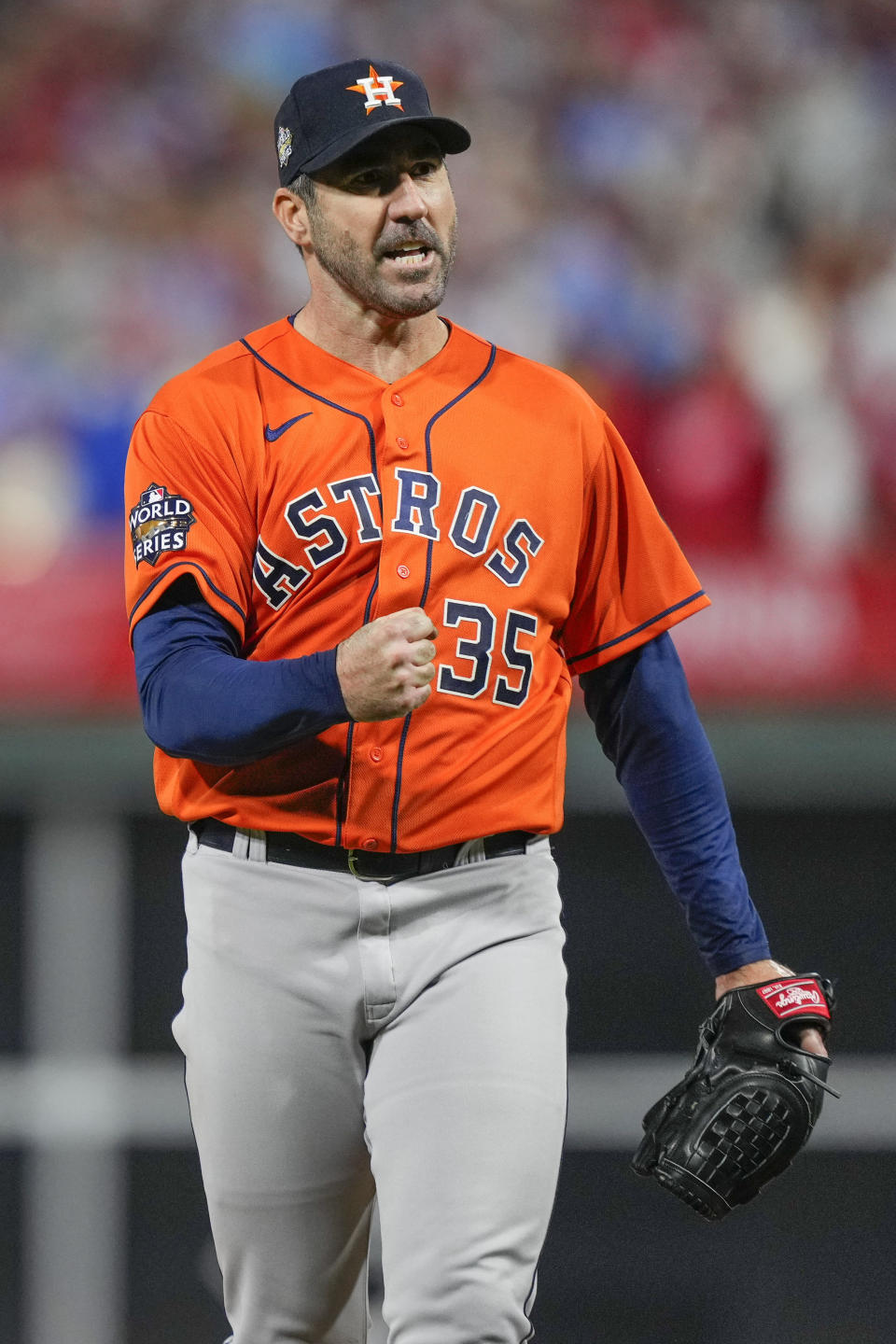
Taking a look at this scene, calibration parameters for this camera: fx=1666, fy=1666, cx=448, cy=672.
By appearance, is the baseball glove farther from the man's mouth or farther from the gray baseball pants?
the man's mouth

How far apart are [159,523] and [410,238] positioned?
1.39 ft

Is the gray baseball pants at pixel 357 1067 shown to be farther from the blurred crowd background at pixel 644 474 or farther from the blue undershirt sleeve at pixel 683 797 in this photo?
the blurred crowd background at pixel 644 474

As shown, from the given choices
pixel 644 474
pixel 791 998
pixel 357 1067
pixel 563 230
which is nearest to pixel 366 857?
pixel 357 1067

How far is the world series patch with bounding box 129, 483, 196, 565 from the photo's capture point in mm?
1809

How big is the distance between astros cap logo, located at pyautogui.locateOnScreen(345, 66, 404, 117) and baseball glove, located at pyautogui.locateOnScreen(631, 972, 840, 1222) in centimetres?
110

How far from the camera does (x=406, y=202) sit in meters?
1.86

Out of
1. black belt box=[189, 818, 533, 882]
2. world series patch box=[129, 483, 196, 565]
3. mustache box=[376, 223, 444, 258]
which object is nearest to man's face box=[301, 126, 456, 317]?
mustache box=[376, 223, 444, 258]

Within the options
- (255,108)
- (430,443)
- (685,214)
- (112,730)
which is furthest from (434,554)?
(255,108)

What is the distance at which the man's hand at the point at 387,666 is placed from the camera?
1.59 m

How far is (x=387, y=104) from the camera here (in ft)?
6.11

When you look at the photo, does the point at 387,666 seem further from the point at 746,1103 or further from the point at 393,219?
the point at 746,1103

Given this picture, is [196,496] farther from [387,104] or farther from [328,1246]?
[328,1246]

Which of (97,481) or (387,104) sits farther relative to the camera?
(97,481)

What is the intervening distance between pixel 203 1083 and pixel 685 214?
13.1 feet
